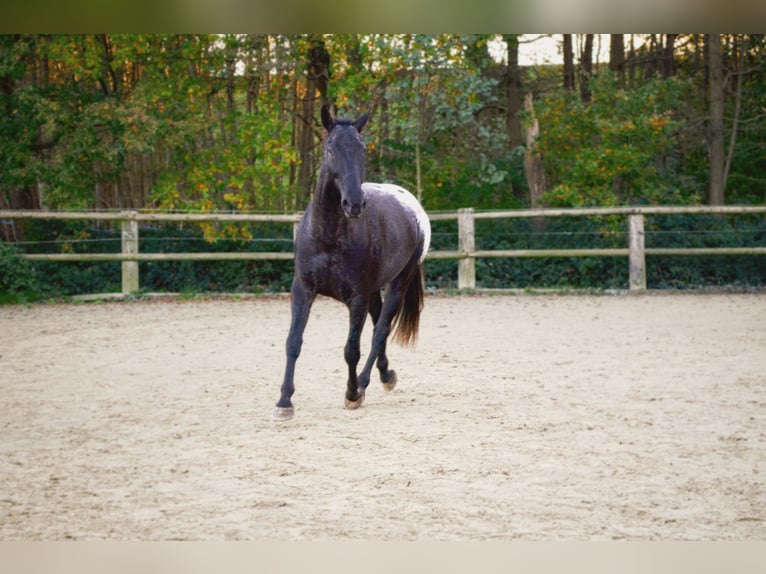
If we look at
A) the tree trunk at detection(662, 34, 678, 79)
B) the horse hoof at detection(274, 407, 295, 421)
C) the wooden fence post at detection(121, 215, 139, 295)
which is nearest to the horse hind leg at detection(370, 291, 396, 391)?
the horse hoof at detection(274, 407, 295, 421)

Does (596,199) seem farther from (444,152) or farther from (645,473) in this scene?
(645,473)

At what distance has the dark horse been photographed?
16.1ft

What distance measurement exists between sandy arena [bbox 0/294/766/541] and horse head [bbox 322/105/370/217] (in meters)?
1.26

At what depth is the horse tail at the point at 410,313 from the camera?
651 cm

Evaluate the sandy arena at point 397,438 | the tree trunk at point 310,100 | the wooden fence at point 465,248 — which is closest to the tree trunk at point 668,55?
the wooden fence at point 465,248

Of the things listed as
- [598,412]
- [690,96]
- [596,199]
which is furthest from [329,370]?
[690,96]

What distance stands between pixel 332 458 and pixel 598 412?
72.8 inches

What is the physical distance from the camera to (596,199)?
1449 cm

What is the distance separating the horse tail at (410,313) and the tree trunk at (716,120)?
1133 centimetres

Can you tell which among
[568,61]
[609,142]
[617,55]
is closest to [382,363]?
[609,142]

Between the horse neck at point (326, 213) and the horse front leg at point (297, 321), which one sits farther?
the horse front leg at point (297, 321)

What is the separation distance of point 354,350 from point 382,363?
70cm

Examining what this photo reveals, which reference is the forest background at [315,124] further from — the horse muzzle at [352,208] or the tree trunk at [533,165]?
the horse muzzle at [352,208]

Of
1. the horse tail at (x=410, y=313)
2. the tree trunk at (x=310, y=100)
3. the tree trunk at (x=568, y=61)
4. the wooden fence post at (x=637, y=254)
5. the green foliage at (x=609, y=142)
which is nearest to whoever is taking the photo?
the horse tail at (x=410, y=313)
